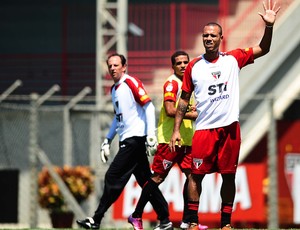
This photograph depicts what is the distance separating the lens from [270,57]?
890 inches

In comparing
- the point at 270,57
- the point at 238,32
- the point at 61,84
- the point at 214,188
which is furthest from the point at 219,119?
the point at 61,84

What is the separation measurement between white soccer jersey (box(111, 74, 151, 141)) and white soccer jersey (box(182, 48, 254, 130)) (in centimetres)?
183

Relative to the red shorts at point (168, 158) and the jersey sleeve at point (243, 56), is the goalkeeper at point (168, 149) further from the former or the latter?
the jersey sleeve at point (243, 56)

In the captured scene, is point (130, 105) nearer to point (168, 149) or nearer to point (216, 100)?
point (168, 149)

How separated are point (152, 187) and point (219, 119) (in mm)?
1964

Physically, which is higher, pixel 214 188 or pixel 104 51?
pixel 104 51

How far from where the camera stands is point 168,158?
43.8 ft

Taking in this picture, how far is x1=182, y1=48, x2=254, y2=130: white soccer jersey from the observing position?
11.7m

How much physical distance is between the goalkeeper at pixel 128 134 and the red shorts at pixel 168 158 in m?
0.24

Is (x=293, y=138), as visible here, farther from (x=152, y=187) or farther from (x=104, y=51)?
(x=152, y=187)

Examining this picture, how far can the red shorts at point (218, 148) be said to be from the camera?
38.5ft

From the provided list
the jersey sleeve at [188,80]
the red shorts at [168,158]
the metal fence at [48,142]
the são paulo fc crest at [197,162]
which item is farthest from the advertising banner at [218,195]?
the jersey sleeve at [188,80]

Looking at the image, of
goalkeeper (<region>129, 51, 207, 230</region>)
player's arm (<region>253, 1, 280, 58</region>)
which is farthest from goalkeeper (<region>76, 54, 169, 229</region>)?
player's arm (<region>253, 1, 280, 58</region>)

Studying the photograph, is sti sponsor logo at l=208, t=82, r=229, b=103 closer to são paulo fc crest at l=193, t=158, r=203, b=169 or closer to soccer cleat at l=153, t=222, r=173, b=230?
são paulo fc crest at l=193, t=158, r=203, b=169
